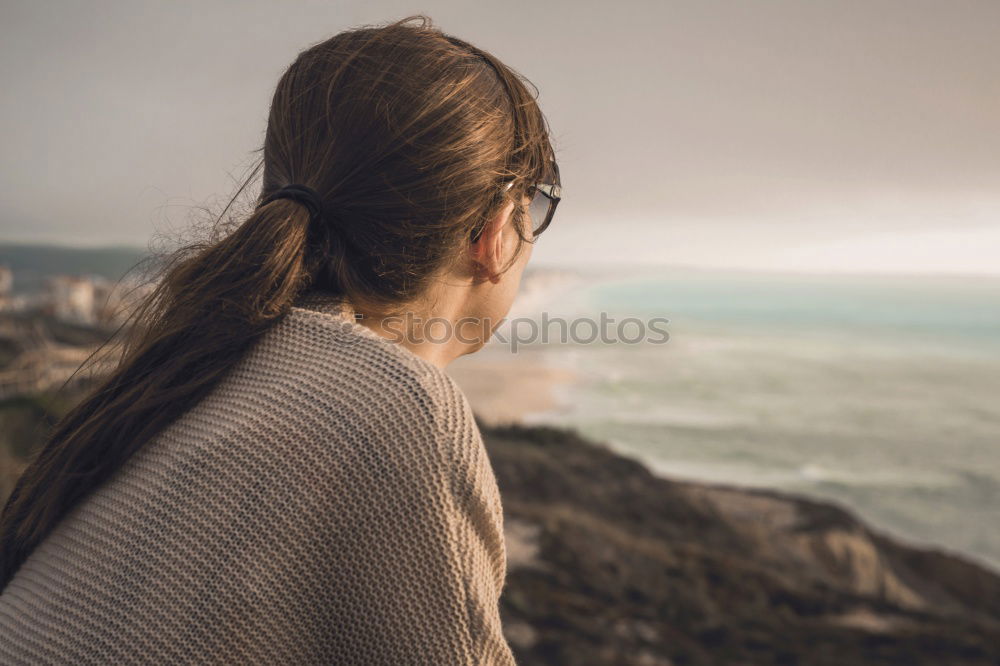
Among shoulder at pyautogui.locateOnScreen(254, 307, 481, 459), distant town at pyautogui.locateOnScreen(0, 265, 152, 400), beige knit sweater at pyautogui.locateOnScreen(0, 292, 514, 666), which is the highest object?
shoulder at pyautogui.locateOnScreen(254, 307, 481, 459)

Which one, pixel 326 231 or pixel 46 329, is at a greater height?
pixel 326 231

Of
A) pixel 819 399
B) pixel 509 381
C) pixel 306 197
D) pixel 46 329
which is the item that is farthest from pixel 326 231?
pixel 819 399

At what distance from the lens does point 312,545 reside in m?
0.83

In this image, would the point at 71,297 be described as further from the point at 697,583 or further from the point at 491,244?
the point at 491,244

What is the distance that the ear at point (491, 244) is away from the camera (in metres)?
1.13

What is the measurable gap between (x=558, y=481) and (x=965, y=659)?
3348mm

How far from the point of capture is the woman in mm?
828

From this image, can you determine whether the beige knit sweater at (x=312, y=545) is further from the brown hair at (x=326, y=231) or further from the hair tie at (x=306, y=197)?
the hair tie at (x=306, y=197)

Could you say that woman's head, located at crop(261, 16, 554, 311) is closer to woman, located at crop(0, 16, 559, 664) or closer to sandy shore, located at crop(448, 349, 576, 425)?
woman, located at crop(0, 16, 559, 664)

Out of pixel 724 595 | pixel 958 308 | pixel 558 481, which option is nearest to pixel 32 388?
pixel 558 481

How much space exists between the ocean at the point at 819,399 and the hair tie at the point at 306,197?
259 inches

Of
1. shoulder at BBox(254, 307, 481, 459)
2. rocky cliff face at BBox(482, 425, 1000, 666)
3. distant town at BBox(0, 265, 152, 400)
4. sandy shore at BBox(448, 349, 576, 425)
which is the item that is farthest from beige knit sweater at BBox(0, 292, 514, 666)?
sandy shore at BBox(448, 349, 576, 425)

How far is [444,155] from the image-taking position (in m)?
1.02

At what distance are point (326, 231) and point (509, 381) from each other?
18927mm
